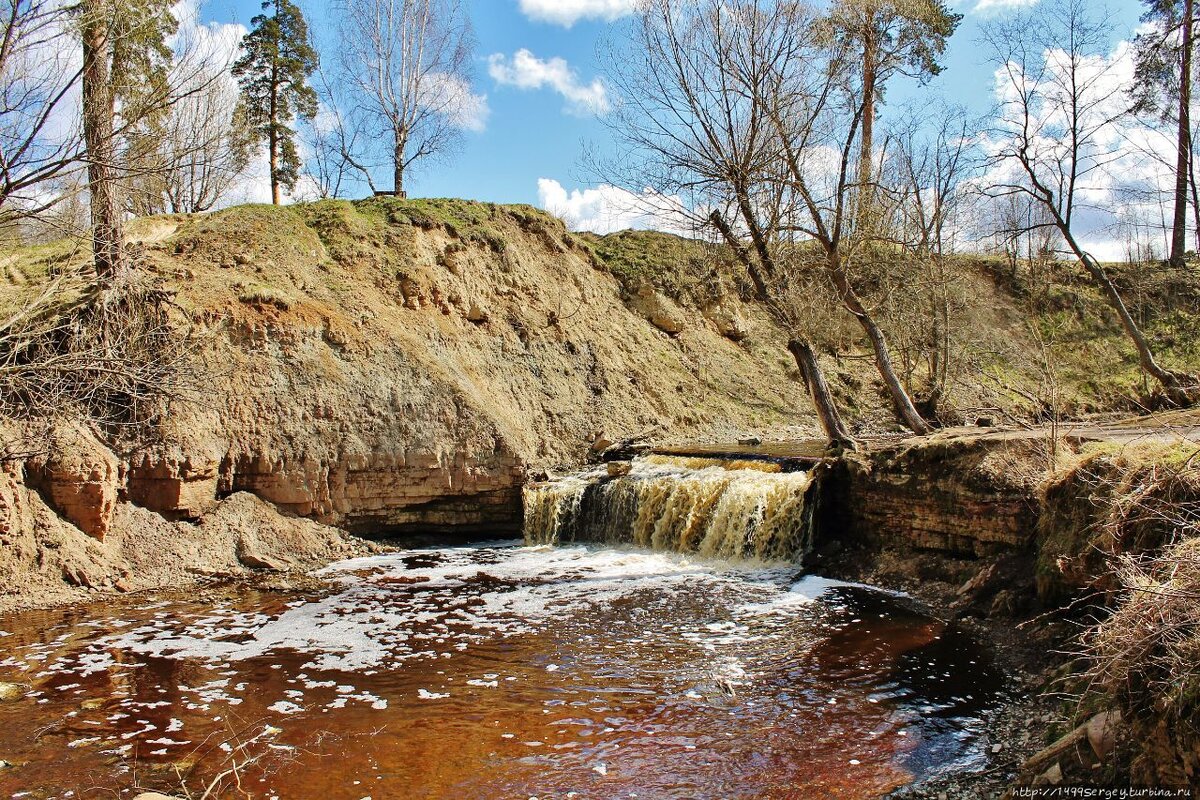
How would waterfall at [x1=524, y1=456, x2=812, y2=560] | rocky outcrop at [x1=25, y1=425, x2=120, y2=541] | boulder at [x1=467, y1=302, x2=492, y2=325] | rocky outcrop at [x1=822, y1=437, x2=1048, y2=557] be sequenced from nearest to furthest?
rocky outcrop at [x1=822, y1=437, x2=1048, y2=557] < rocky outcrop at [x1=25, y1=425, x2=120, y2=541] < waterfall at [x1=524, y1=456, x2=812, y2=560] < boulder at [x1=467, y1=302, x2=492, y2=325]

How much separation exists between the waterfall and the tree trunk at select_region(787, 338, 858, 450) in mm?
1183

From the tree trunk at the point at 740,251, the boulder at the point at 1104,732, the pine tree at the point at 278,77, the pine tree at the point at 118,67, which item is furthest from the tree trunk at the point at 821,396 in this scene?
the pine tree at the point at 278,77

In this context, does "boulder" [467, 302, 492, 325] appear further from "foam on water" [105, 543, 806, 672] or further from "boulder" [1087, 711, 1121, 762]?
"boulder" [1087, 711, 1121, 762]

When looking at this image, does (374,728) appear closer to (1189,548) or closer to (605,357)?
(1189,548)

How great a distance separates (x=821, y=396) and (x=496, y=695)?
8.54m

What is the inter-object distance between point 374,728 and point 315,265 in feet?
40.6

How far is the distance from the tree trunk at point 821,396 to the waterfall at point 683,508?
118 centimetres

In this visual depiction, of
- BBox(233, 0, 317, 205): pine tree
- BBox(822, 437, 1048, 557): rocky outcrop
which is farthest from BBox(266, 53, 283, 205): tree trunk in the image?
BBox(822, 437, 1048, 557): rocky outcrop

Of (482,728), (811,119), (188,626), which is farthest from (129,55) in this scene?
(811,119)

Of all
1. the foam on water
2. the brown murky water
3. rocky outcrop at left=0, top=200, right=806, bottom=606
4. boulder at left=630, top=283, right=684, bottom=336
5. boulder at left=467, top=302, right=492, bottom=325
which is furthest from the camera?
boulder at left=630, top=283, right=684, bottom=336

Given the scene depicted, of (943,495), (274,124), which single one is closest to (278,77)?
(274,124)

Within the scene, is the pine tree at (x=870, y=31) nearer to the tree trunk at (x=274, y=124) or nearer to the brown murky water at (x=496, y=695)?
the brown murky water at (x=496, y=695)

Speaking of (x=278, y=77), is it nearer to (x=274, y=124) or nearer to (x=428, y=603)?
(x=274, y=124)

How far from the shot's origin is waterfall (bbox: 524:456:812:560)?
11.4 metres
